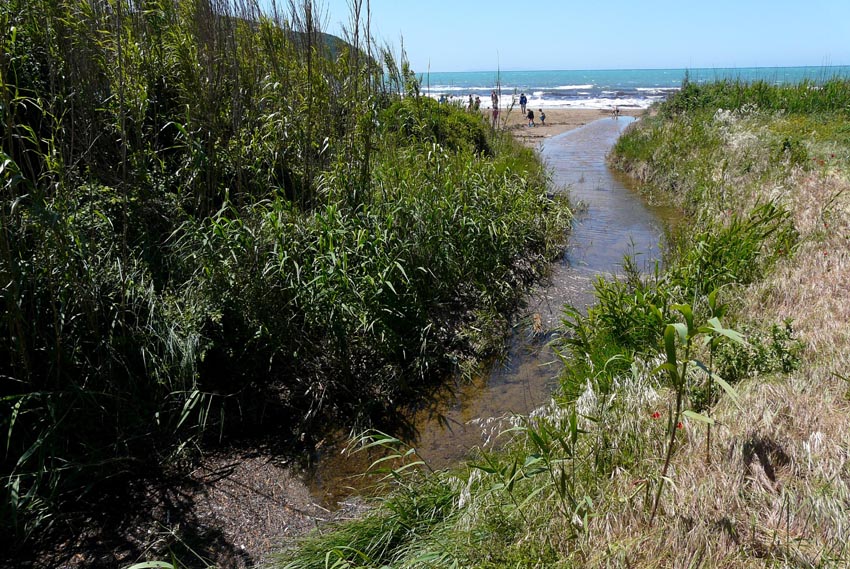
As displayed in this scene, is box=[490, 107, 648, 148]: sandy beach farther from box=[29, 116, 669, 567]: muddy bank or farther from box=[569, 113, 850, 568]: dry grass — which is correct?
box=[569, 113, 850, 568]: dry grass

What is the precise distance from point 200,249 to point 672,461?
3319 millimetres

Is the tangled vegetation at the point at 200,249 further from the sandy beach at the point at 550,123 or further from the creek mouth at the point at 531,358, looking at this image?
the sandy beach at the point at 550,123

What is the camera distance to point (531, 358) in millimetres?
5137

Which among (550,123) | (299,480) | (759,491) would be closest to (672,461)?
(759,491)

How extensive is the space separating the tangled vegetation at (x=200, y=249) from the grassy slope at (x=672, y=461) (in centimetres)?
126

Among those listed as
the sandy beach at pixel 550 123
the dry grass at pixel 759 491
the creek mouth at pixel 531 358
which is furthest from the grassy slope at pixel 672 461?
the sandy beach at pixel 550 123

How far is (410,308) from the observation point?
4.96 meters

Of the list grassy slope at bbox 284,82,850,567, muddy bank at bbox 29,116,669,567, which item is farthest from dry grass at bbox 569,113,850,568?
muddy bank at bbox 29,116,669,567

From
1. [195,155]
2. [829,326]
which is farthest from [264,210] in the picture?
[829,326]

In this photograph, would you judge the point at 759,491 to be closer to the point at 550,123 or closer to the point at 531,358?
the point at 531,358

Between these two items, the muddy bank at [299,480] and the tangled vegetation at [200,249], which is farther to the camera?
the tangled vegetation at [200,249]

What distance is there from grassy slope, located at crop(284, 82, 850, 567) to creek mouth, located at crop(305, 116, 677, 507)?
317mm

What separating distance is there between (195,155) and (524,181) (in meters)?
4.62

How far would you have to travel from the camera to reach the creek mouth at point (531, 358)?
3914 mm
